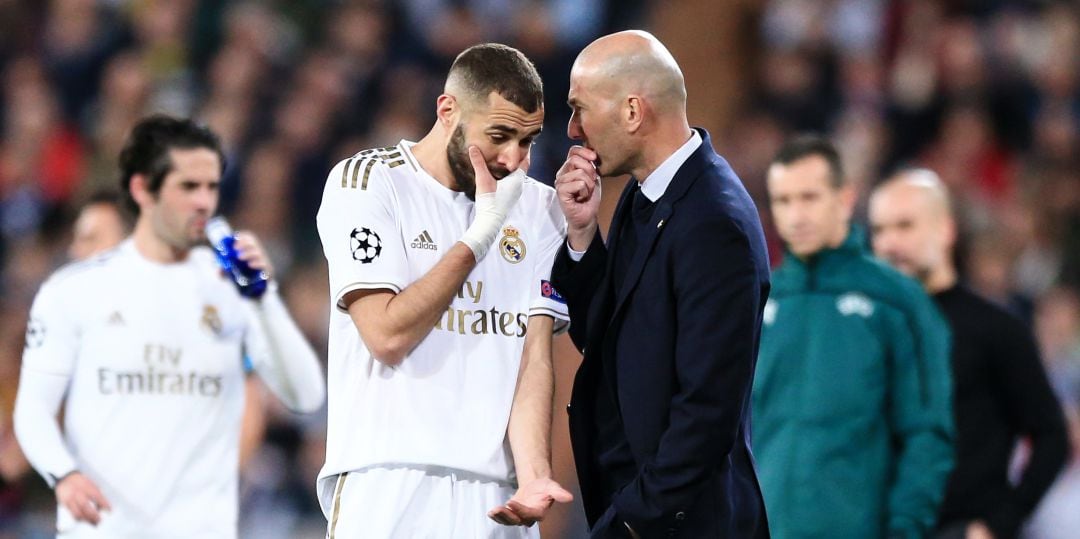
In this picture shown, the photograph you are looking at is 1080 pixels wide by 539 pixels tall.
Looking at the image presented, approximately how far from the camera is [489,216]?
14.2 feet

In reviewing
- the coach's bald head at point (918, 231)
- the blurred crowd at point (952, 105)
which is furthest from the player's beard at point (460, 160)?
the blurred crowd at point (952, 105)

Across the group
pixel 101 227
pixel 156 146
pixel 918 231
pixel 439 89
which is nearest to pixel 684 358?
pixel 918 231

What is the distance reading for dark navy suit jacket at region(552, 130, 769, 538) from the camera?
4.07 metres

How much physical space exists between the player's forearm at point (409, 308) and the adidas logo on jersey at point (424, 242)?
5.7 inches

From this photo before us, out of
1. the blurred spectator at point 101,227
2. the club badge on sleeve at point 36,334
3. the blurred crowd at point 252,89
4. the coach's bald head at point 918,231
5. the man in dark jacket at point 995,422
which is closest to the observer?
the club badge on sleeve at point 36,334

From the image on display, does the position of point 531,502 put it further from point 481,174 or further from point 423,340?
point 481,174

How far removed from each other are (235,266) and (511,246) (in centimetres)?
159

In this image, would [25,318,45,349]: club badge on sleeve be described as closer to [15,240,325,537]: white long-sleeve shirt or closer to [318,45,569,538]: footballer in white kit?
[15,240,325,537]: white long-sleeve shirt

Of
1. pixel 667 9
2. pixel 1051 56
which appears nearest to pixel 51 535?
pixel 667 9

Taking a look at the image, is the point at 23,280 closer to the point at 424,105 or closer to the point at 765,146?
the point at 424,105

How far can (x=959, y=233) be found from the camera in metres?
10.6

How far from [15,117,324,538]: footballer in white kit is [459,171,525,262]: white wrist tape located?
5.44 feet

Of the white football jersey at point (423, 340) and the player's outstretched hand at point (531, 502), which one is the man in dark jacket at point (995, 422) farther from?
the player's outstretched hand at point (531, 502)

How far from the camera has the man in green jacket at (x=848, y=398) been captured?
5.68 m
